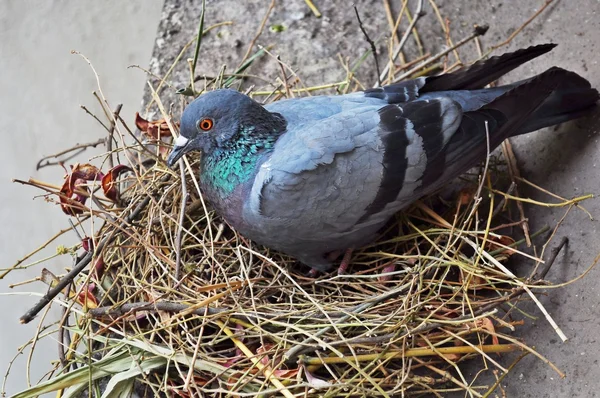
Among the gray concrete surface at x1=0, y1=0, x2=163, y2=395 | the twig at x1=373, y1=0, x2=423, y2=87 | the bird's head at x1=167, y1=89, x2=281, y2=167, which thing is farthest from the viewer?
the gray concrete surface at x1=0, y1=0, x2=163, y2=395

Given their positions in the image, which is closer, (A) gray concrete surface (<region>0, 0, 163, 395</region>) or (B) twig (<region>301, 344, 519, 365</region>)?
(B) twig (<region>301, 344, 519, 365</region>)

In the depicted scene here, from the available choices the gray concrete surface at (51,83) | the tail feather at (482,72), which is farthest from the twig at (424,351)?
the gray concrete surface at (51,83)

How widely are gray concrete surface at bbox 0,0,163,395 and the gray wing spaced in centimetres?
138

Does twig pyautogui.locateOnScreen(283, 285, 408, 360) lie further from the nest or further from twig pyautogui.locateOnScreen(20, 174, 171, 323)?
twig pyautogui.locateOnScreen(20, 174, 171, 323)

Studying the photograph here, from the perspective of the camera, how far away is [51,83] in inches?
111

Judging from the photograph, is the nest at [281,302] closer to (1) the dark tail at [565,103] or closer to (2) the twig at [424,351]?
(2) the twig at [424,351]

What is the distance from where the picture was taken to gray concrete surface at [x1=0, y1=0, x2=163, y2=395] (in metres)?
2.72

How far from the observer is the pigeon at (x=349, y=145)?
1.66 meters

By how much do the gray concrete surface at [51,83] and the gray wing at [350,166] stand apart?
1.38m

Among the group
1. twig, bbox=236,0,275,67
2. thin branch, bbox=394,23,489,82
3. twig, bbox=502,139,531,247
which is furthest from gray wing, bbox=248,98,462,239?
twig, bbox=236,0,275,67

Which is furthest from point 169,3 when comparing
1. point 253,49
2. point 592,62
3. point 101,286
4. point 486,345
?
point 486,345

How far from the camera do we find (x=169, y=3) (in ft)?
8.28

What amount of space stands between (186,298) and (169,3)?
1.31 metres

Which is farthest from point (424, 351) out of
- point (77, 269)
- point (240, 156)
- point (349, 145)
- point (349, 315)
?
point (77, 269)
